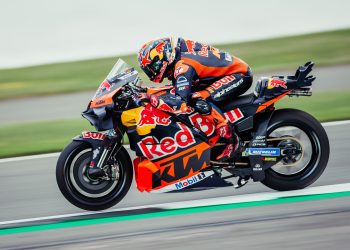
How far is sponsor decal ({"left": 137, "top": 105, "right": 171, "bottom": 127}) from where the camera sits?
273 inches

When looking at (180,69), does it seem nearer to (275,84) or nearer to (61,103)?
(275,84)

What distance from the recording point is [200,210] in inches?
269

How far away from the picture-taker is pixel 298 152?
23.6 ft

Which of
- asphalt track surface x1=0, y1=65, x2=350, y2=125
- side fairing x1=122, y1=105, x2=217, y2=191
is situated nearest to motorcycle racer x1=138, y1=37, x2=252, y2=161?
side fairing x1=122, y1=105, x2=217, y2=191

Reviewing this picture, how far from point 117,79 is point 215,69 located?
0.89 meters

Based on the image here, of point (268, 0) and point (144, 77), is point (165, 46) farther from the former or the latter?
point (268, 0)

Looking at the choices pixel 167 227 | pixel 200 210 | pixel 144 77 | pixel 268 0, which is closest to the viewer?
pixel 167 227

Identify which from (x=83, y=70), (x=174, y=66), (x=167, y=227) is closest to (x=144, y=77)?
(x=83, y=70)

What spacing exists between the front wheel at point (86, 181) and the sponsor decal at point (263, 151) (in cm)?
108

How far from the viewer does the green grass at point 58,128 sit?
380 inches

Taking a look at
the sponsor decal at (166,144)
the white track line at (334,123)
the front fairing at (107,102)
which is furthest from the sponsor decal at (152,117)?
the white track line at (334,123)

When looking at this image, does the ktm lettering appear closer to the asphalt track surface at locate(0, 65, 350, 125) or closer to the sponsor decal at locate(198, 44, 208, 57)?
the sponsor decal at locate(198, 44, 208, 57)

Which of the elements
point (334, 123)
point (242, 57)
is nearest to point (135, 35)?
point (242, 57)

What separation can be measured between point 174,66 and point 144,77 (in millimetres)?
5835
